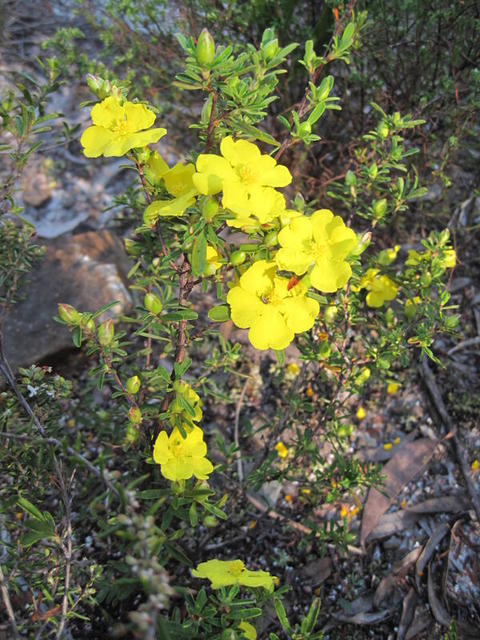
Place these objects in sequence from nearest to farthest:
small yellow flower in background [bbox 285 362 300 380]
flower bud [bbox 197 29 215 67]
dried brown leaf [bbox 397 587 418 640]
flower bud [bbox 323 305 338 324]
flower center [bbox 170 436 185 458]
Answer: flower bud [bbox 197 29 215 67] < flower center [bbox 170 436 185 458] < flower bud [bbox 323 305 338 324] < dried brown leaf [bbox 397 587 418 640] < small yellow flower in background [bbox 285 362 300 380]

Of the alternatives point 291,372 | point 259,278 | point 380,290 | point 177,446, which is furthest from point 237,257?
point 291,372

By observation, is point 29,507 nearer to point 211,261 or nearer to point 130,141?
point 211,261

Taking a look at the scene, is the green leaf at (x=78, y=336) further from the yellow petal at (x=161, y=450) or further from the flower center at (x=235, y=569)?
the flower center at (x=235, y=569)

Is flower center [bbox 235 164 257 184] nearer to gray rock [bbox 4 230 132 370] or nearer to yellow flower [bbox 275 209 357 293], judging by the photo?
yellow flower [bbox 275 209 357 293]

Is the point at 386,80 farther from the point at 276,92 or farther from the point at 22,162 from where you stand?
the point at 22,162

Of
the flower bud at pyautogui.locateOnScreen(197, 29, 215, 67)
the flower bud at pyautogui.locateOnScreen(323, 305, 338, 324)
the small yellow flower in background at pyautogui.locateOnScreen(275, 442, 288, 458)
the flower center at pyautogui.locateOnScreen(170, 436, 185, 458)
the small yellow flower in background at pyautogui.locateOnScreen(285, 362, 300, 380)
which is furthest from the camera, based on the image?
the small yellow flower in background at pyautogui.locateOnScreen(285, 362, 300, 380)

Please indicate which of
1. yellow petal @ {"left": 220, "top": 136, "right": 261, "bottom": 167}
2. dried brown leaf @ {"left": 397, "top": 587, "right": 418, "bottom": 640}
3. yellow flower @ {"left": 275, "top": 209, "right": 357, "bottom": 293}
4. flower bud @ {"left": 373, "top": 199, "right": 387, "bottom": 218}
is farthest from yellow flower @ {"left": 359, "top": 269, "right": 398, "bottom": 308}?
dried brown leaf @ {"left": 397, "top": 587, "right": 418, "bottom": 640}

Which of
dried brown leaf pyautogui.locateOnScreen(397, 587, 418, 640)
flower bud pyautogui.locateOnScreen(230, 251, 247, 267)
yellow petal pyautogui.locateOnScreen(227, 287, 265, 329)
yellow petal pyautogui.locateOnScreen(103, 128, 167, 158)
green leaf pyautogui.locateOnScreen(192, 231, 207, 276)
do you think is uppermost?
yellow petal pyautogui.locateOnScreen(103, 128, 167, 158)
